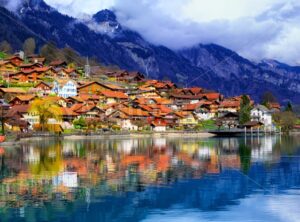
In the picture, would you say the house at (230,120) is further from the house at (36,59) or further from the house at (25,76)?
the house at (36,59)

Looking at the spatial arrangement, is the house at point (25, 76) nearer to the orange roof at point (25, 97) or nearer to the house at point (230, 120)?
the orange roof at point (25, 97)

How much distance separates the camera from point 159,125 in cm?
9219

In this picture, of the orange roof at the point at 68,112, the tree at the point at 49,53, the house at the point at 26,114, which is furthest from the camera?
the tree at the point at 49,53

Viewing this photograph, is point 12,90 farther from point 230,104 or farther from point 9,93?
point 230,104

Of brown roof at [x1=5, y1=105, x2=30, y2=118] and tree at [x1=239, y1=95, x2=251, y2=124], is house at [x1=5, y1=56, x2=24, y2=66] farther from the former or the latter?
tree at [x1=239, y1=95, x2=251, y2=124]

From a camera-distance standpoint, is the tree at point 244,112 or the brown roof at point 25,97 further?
the tree at point 244,112

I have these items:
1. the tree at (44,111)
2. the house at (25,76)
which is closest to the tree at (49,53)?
the house at (25,76)

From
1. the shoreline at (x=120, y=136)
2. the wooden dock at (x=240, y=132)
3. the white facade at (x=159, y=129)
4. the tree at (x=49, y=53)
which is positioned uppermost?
the tree at (x=49, y=53)

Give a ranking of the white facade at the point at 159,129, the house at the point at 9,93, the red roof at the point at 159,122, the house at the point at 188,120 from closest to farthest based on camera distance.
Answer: the house at the point at 9,93, the white facade at the point at 159,129, the red roof at the point at 159,122, the house at the point at 188,120

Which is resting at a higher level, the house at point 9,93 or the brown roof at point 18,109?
the house at point 9,93

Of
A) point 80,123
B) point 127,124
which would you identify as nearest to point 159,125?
point 127,124

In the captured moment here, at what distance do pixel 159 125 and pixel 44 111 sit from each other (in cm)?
2214

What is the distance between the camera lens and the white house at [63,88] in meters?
95.8

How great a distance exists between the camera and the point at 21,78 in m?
101
